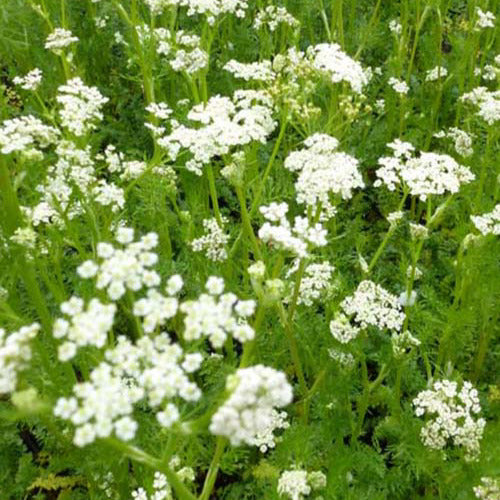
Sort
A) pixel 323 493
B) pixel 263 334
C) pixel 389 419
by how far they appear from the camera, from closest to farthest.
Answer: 1. pixel 323 493
2. pixel 389 419
3. pixel 263 334

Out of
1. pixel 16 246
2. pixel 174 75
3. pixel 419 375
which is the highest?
pixel 16 246

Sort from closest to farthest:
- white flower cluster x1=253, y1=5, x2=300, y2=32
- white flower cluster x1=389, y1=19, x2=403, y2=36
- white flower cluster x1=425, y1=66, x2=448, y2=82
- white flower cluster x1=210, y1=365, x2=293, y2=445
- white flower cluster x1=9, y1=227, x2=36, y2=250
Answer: white flower cluster x1=210, y1=365, x2=293, y2=445 → white flower cluster x1=9, y1=227, x2=36, y2=250 → white flower cluster x1=253, y1=5, x2=300, y2=32 → white flower cluster x1=389, y1=19, x2=403, y2=36 → white flower cluster x1=425, y1=66, x2=448, y2=82

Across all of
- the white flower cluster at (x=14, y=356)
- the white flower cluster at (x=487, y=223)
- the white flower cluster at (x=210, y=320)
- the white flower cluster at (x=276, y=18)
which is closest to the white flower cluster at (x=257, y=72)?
the white flower cluster at (x=276, y=18)

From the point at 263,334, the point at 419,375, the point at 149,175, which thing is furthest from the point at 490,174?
the point at 149,175

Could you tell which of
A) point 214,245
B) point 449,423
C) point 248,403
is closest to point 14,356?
point 248,403

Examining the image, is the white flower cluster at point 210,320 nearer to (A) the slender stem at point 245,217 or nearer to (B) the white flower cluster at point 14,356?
(B) the white flower cluster at point 14,356

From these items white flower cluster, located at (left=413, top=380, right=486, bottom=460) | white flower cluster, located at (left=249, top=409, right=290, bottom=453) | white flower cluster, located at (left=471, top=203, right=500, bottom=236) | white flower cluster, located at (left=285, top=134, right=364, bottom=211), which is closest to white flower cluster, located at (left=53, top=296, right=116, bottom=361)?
white flower cluster, located at (left=285, top=134, right=364, bottom=211)

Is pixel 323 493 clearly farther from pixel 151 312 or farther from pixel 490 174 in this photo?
pixel 490 174

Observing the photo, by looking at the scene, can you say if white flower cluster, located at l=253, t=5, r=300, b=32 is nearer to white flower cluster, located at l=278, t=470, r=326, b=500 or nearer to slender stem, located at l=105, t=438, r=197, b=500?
white flower cluster, located at l=278, t=470, r=326, b=500
